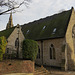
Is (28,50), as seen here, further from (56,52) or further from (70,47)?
(70,47)

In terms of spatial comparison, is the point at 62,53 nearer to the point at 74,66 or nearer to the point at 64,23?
the point at 74,66

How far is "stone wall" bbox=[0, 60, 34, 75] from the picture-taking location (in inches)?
449

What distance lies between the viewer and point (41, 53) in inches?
924

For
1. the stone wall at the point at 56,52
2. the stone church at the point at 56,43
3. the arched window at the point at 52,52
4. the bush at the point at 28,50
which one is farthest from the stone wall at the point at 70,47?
the bush at the point at 28,50

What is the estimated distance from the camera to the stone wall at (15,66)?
11.4m

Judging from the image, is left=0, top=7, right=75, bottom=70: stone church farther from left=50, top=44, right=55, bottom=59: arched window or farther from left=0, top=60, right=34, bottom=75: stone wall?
left=0, top=60, right=34, bottom=75: stone wall

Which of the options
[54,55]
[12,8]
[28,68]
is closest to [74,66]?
[54,55]

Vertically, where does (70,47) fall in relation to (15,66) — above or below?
above

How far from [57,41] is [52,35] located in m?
1.76

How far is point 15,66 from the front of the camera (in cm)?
1222

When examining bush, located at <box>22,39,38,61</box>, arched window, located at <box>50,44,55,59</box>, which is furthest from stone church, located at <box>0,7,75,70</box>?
bush, located at <box>22,39,38,61</box>

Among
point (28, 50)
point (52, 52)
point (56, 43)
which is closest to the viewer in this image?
point (28, 50)

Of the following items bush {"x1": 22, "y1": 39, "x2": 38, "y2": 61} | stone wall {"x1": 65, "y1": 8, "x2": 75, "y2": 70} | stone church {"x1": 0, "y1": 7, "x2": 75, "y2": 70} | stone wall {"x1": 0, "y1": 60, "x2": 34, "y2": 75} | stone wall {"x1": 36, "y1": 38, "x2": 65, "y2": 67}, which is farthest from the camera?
stone wall {"x1": 36, "y1": 38, "x2": 65, "y2": 67}

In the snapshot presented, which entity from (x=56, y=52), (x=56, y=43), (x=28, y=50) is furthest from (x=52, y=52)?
(x=28, y=50)
